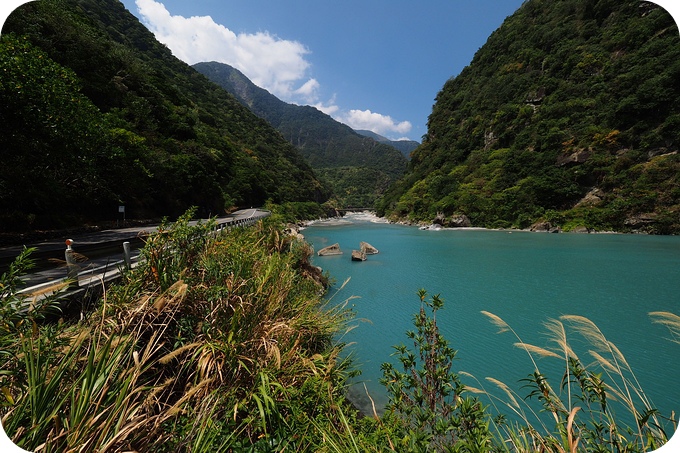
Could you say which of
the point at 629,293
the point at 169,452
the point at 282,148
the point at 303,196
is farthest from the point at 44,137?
the point at 282,148

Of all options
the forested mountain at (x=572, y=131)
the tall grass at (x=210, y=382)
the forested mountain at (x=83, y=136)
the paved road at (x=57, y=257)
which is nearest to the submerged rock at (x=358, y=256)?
the paved road at (x=57, y=257)

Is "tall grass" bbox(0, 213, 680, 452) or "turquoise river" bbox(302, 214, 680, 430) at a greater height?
"tall grass" bbox(0, 213, 680, 452)

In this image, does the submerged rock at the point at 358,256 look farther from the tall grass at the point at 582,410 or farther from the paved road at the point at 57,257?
the tall grass at the point at 582,410

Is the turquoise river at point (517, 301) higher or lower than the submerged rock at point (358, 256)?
higher

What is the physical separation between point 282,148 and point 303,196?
27.3 metres

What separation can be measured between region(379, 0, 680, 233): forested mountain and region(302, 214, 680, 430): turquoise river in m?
13.3

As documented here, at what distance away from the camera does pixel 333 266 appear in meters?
20.3

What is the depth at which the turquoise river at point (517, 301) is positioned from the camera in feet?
24.7

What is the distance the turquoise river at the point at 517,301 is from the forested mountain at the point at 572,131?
13270mm

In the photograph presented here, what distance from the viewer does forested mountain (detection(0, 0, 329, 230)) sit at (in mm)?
8461

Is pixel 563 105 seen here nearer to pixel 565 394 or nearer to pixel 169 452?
pixel 565 394

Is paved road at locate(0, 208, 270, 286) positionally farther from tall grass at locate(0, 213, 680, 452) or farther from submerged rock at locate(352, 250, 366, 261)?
submerged rock at locate(352, 250, 366, 261)

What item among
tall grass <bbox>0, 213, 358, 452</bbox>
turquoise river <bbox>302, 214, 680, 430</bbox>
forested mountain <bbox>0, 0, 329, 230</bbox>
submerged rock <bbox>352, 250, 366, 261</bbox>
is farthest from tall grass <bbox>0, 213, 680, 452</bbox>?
submerged rock <bbox>352, 250, 366, 261</bbox>

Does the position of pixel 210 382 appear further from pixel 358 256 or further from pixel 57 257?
pixel 358 256
